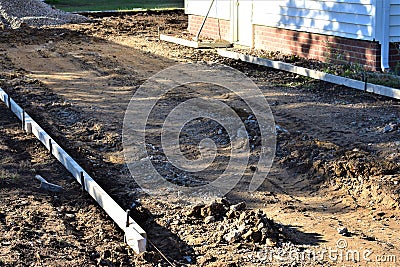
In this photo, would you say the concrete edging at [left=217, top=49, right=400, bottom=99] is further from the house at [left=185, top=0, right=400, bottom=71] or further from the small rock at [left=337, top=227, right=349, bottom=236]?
the small rock at [left=337, top=227, right=349, bottom=236]

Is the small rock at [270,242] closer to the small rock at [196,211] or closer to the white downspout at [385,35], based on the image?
the small rock at [196,211]

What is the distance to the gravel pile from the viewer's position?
26.2 metres

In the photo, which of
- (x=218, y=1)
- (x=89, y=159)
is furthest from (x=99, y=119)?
(x=218, y=1)

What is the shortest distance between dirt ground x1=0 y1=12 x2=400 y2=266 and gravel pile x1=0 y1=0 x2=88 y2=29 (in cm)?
1258

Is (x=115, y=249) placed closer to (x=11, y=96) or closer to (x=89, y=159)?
(x=89, y=159)

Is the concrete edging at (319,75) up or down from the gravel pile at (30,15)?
down

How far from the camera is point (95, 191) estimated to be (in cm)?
739

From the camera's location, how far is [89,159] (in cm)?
898

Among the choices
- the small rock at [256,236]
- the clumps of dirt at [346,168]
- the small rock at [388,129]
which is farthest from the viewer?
the small rock at [388,129]

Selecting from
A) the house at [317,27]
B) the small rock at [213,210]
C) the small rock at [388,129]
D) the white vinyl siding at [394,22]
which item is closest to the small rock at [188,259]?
the small rock at [213,210]

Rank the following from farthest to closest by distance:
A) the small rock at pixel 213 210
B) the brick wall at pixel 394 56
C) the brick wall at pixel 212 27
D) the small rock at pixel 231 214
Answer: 1. the brick wall at pixel 212 27
2. the brick wall at pixel 394 56
3. the small rock at pixel 213 210
4. the small rock at pixel 231 214

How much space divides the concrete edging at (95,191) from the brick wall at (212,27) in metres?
9.09

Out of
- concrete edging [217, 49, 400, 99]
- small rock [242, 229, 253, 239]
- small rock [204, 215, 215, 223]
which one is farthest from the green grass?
small rock [242, 229, 253, 239]

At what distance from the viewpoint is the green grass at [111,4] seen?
115 feet
